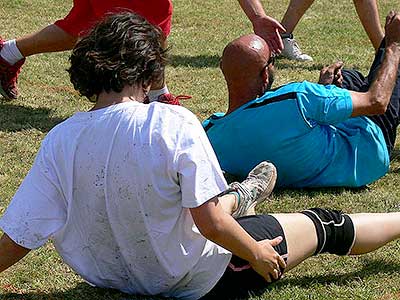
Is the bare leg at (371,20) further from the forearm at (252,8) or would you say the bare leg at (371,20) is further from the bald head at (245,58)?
the bald head at (245,58)

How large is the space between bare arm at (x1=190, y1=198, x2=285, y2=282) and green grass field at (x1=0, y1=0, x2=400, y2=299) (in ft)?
1.18

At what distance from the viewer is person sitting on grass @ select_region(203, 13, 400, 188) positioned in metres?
4.33

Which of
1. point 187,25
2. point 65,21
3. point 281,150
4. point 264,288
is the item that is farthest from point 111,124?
point 187,25

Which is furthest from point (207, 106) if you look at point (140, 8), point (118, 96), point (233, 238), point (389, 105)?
point (233, 238)

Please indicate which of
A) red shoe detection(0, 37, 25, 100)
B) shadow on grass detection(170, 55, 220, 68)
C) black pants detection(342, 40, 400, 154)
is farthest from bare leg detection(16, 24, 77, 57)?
black pants detection(342, 40, 400, 154)

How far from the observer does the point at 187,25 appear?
9.10 metres

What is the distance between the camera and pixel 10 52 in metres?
6.20

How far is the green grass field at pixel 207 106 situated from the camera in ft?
11.8

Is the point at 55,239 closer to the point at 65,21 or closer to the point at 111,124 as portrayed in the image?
the point at 111,124

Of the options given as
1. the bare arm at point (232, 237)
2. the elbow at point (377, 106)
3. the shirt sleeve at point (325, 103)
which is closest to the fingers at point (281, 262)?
the bare arm at point (232, 237)

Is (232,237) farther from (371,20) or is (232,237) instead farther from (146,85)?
(371,20)

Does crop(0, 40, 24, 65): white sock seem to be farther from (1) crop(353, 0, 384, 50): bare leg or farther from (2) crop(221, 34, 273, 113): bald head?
(1) crop(353, 0, 384, 50): bare leg

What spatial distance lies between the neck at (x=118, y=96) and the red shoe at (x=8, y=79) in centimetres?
323

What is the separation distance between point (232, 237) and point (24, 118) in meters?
3.11
